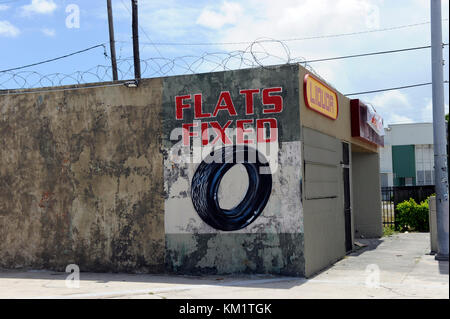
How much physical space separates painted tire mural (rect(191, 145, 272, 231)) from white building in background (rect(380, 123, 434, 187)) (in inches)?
2123

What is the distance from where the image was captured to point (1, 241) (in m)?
12.8

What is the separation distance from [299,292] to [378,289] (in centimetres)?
138

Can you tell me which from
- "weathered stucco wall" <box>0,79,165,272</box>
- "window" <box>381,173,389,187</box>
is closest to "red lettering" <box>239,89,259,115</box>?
"weathered stucco wall" <box>0,79,165,272</box>

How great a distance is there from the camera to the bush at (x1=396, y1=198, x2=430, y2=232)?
2070cm

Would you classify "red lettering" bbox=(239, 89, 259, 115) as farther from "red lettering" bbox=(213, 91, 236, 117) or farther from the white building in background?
the white building in background

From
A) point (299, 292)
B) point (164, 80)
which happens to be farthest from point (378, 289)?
point (164, 80)

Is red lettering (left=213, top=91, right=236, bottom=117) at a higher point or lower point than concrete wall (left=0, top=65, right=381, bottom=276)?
higher

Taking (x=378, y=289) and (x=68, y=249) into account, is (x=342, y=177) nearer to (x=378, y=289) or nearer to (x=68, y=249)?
(x=378, y=289)

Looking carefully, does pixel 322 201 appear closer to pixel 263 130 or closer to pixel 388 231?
pixel 263 130

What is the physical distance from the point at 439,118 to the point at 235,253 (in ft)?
20.2

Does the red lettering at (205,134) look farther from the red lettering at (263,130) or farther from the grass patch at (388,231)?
the grass patch at (388,231)

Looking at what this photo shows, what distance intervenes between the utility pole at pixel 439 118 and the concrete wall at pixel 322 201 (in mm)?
2336

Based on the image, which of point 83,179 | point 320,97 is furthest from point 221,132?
point 83,179

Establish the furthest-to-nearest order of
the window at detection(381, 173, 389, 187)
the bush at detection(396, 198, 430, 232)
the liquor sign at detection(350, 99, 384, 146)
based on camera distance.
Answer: the window at detection(381, 173, 389, 187), the bush at detection(396, 198, 430, 232), the liquor sign at detection(350, 99, 384, 146)
